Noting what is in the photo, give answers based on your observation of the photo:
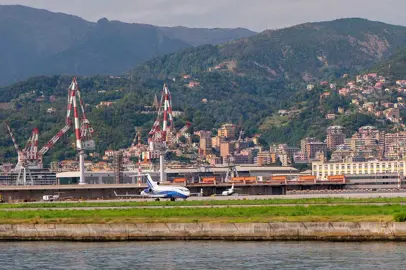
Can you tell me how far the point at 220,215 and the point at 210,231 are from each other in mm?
10106

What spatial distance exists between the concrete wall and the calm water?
6.99 ft

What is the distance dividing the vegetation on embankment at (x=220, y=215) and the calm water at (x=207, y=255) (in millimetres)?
6367

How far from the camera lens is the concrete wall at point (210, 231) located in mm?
78188

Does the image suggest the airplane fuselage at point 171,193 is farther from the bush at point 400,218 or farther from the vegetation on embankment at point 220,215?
the bush at point 400,218

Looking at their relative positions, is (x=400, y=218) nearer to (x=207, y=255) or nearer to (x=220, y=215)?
(x=207, y=255)

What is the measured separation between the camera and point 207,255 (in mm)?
71875

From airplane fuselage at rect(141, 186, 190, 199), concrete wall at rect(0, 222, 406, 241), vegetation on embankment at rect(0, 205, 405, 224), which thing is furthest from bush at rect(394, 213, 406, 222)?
airplane fuselage at rect(141, 186, 190, 199)

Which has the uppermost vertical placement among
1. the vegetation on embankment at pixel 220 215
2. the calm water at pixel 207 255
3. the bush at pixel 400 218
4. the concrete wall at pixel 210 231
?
the bush at pixel 400 218

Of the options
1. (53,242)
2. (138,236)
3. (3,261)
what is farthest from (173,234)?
(3,261)

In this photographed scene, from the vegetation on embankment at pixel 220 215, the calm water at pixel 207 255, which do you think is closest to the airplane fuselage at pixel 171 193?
the vegetation on embankment at pixel 220 215

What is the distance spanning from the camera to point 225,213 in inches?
3674

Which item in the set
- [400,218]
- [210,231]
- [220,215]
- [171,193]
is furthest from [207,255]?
[171,193]

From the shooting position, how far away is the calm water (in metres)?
67.2

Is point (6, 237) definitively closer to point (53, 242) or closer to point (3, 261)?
point (53, 242)
